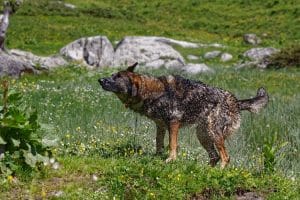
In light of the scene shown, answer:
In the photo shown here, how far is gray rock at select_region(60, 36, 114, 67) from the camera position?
1395 inches

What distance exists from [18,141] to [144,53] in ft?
90.3

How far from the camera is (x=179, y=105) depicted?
35.8ft

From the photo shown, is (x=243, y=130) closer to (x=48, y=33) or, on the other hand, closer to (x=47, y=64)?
(x=47, y=64)

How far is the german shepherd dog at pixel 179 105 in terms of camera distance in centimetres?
1079

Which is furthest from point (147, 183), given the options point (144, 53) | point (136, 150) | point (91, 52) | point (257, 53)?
point (257, 53)

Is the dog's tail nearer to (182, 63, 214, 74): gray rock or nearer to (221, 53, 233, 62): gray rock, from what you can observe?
(182, 63, 214, 74): gray rock

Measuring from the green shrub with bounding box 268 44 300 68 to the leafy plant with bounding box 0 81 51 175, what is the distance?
24318mm

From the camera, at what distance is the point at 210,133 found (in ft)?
35.4

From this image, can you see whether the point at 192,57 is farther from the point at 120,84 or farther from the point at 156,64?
the point at 120,84

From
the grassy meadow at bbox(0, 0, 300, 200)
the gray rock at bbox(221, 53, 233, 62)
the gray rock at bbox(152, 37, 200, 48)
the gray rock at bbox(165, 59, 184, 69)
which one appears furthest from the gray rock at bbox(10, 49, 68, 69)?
the gray rock at bbox(221, 53, 233, 62)

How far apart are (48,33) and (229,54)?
41.6ft

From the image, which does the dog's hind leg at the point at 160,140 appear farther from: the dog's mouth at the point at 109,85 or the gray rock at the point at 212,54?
the gray rock at the point at 212,54

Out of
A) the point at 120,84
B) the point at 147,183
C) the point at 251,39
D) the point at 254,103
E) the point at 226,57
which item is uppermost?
the point at 120,84

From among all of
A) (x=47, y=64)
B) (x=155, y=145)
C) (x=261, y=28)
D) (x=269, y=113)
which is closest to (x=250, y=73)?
(x=47, y=64)
